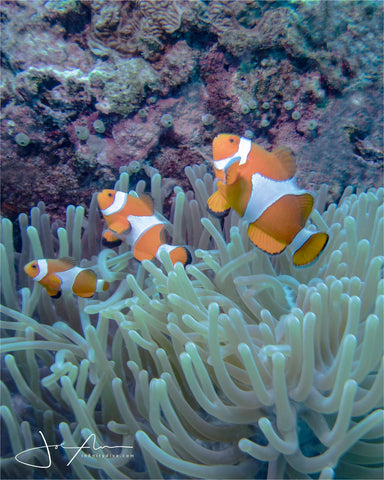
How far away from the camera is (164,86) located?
5.10ft

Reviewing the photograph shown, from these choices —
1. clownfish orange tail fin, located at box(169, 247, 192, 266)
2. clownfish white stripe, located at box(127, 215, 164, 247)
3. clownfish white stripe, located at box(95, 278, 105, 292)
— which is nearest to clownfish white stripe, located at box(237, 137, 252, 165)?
clownfish orange tail fin, located at box(169, 247, 192, 266)

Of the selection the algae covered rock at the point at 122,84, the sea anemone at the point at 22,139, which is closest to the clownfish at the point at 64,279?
the sea anemone at the point at 22,139

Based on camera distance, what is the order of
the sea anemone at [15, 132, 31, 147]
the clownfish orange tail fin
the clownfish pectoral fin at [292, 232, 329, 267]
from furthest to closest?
the sea anemone at [15, 132, 31, 147] → the clownfish orange tail fin → the clownfish pectoral fin at [292, 232, 329, 267]

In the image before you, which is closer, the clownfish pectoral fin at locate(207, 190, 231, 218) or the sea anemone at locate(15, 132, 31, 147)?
the clownfish pectoral fin at locate(207, 190, 231, 218)

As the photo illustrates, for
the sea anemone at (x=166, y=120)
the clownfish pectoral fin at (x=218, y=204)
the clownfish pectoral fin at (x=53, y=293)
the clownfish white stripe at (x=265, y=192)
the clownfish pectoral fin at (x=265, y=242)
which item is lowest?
the clownfish pectoral fin at (x=53, y=293)

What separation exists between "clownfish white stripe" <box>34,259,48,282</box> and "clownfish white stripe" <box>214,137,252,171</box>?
2.14 feet

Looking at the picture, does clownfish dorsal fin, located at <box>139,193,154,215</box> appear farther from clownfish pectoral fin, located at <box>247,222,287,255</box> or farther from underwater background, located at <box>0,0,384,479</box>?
clownfish pectoral fin, located at <box>247,222,287,255</box>

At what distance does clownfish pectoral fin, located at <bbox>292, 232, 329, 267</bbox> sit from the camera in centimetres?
85

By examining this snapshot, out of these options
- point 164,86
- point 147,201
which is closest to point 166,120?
point 164,86

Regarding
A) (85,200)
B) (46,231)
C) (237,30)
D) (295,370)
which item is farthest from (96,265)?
(237,30)

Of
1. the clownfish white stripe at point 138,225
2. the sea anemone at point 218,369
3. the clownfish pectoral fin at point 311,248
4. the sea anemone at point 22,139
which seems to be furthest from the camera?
the sea anemone at point 22,139

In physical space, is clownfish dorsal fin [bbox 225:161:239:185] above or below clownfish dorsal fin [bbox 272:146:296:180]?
below

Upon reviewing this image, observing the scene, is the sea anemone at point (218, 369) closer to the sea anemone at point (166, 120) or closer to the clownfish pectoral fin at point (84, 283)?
the clownfish pectoral fin at point (84, 283)

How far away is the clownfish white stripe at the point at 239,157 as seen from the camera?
2.65 ft
